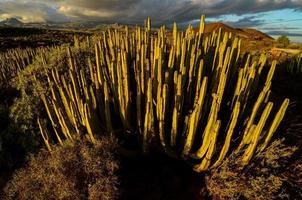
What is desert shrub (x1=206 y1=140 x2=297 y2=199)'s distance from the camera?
4.14 meters

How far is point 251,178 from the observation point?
4.21m

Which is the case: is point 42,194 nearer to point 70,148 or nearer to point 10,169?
point 70,148

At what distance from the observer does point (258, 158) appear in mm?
4504

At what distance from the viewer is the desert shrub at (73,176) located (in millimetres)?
4148

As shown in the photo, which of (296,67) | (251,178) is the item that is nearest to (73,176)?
(251,178)

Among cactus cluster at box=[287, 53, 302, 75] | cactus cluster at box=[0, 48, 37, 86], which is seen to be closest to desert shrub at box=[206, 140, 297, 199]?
cactus cluster at box=[287, 53, 302, 75]

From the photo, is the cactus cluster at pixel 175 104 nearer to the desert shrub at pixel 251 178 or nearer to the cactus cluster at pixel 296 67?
the desert shrub at pixel 251 178

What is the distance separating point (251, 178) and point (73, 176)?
2.83 meters

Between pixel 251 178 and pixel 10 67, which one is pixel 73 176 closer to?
pixel 251 178

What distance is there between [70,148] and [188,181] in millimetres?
2152

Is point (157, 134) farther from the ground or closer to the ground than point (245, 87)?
closer to the ground

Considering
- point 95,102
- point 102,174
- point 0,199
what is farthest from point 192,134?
point 0,199

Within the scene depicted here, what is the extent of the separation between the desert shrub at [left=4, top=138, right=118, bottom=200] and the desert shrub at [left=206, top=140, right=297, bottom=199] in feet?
5.45

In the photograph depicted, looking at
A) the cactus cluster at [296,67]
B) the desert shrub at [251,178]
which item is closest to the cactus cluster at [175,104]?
the desert shrub at [251,178]
